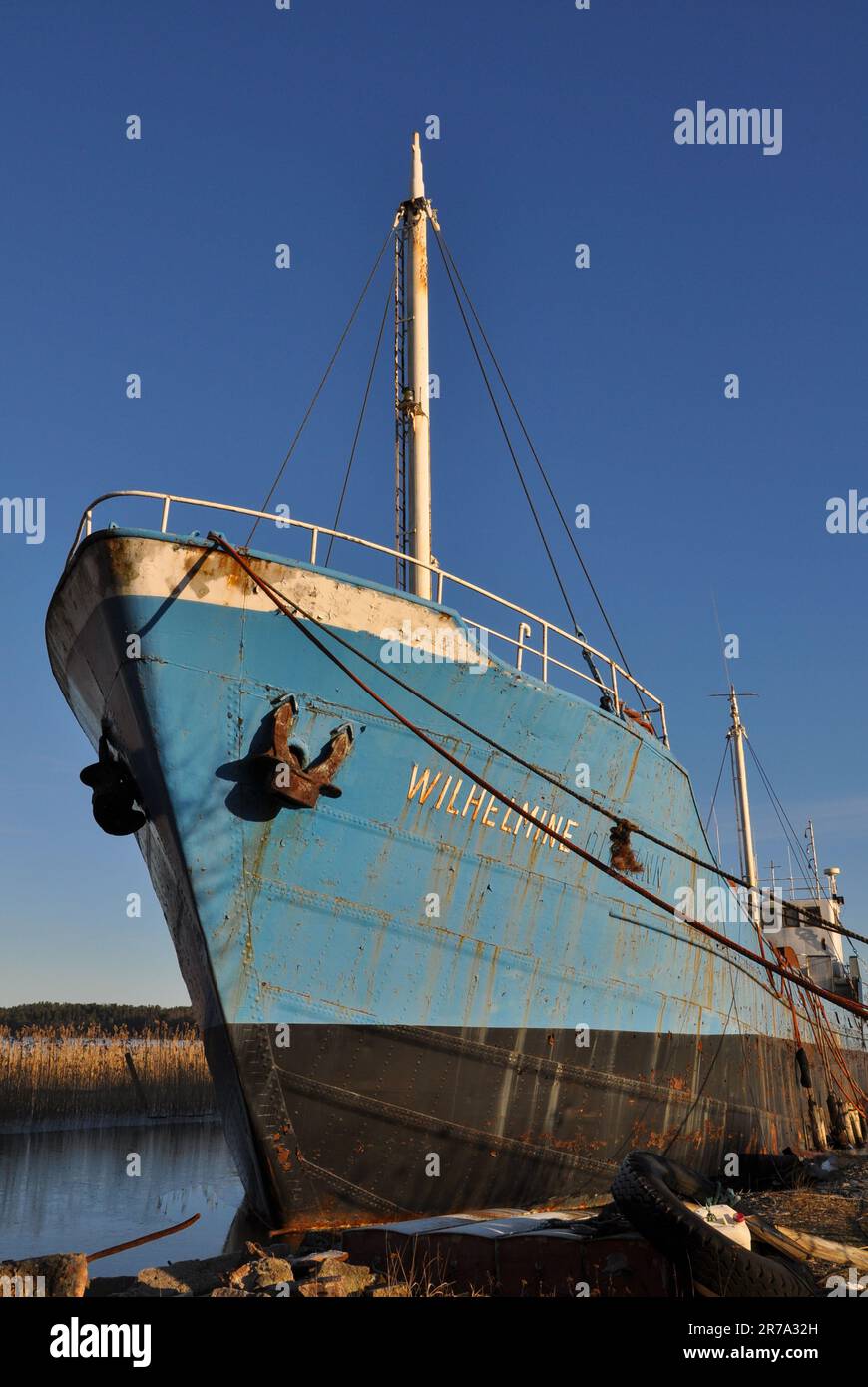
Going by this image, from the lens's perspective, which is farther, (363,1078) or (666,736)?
(666,736)

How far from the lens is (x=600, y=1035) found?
9.99 metres

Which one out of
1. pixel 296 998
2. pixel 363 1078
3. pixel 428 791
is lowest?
pixel 363 1078

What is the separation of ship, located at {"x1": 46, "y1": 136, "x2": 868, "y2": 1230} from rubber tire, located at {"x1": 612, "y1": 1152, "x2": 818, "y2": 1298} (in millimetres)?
1753

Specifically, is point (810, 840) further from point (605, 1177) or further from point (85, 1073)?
point (605, 1177)

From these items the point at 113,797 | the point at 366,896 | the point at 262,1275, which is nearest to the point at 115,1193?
the point at 113,797

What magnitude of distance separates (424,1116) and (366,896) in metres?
2.00

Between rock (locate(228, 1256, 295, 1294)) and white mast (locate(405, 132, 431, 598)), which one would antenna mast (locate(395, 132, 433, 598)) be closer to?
white mast (locate(405, 132, 431, 598))

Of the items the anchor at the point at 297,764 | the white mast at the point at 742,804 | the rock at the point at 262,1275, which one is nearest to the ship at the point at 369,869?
the anchor at the point at 297,764

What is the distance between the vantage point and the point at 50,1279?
632 centimetres

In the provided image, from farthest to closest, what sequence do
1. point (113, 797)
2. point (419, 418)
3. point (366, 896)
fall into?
1. point (419, 418)
2. point (113, 797)
3. point (366, 896)

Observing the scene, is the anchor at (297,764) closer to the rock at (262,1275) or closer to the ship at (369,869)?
the ship at (369,869)

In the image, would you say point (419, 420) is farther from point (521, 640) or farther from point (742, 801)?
point (742, 801)

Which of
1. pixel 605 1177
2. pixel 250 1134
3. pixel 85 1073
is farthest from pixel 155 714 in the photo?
pixel 85 1073
